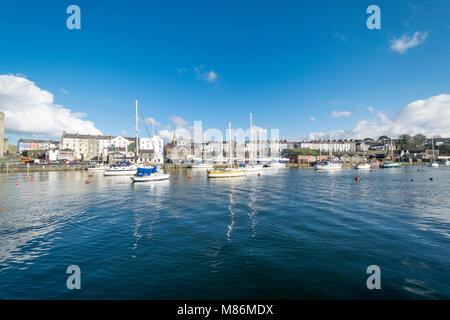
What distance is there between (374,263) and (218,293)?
7.13 m

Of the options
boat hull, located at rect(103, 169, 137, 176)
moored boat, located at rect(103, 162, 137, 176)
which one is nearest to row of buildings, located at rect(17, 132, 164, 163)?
moored boat, located at rect(103, 162, 137, 176)

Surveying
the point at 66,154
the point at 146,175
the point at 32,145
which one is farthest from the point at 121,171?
the point at 32,145

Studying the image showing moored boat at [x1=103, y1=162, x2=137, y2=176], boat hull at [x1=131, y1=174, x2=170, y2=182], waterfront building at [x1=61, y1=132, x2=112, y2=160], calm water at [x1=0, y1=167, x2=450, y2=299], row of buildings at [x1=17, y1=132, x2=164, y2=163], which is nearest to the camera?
calm water at [x1=0, y1=167, x2=450, y2=299]

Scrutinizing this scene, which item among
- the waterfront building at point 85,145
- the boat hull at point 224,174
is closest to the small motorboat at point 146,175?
the boat hull at point 224,174

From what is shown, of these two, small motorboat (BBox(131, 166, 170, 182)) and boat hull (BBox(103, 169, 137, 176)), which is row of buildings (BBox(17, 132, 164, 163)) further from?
small motorboat (BBox(131, 166, 170, 182))

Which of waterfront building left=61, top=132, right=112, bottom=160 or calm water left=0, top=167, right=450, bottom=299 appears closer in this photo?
calm water left=0, top=167, right=450, bottom=299

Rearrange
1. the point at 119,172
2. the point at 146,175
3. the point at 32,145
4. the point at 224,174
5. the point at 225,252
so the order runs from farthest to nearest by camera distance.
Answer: the point at 32,145
the point at 119,172
the point at 224,174
the point at 146,175
the point at 225,252

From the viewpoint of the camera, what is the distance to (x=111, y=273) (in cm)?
867

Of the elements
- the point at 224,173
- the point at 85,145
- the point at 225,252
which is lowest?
the point at 225,252

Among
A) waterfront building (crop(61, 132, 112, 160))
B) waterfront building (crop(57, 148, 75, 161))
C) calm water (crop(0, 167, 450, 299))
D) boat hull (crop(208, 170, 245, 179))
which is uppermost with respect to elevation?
waterfront building (crop(61, 132, 112, 160))

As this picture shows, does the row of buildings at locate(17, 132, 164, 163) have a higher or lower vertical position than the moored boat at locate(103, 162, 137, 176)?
higher

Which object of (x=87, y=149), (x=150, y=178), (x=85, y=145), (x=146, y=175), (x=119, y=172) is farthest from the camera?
(x=87, y=149)

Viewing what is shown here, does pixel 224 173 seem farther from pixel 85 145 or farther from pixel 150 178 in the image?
pixel 85 145
